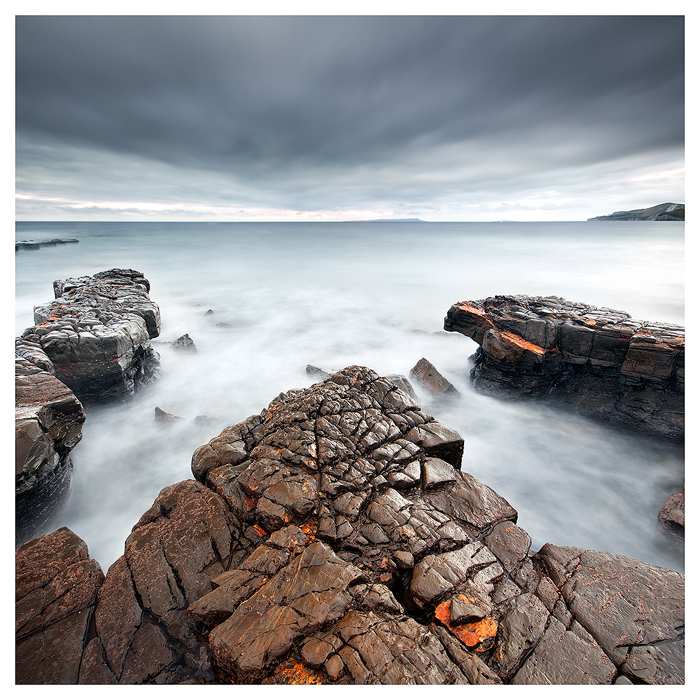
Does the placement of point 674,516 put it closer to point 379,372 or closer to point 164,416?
point 379,372

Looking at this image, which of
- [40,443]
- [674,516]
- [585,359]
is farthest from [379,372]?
[40,443]

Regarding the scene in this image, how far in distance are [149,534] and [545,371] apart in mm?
9796

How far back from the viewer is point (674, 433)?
750 centimetres

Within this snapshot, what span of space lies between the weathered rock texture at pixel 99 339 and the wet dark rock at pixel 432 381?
8819mm

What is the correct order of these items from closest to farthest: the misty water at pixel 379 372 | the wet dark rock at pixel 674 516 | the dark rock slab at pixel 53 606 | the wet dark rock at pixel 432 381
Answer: the dark rock slab at pixel 53 606
the wet dark rock at pixel 674 516
the misty water at pixel 379 372
the wet dark rock at pixel 432 381

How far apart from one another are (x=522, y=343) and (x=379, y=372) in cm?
525

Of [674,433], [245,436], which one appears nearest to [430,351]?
[674,433]

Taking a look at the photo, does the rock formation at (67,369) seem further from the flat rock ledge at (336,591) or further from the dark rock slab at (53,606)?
the flat rock ledge at (336,591)

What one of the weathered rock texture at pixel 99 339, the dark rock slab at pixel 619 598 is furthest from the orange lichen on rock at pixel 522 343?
the weathered rock texture at pixel 99 339

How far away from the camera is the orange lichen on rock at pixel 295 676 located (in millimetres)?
2379

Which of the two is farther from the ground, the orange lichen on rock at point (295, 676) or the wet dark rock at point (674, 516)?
the orange lichen on rock at point (295, 676)

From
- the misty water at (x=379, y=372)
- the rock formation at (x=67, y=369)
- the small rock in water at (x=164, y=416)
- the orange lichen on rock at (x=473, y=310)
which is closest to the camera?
the rock formation at (x=67, y=369)

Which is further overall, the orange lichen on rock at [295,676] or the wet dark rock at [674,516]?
the wet dark rock at [674,516]

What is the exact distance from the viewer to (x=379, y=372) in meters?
12.4
